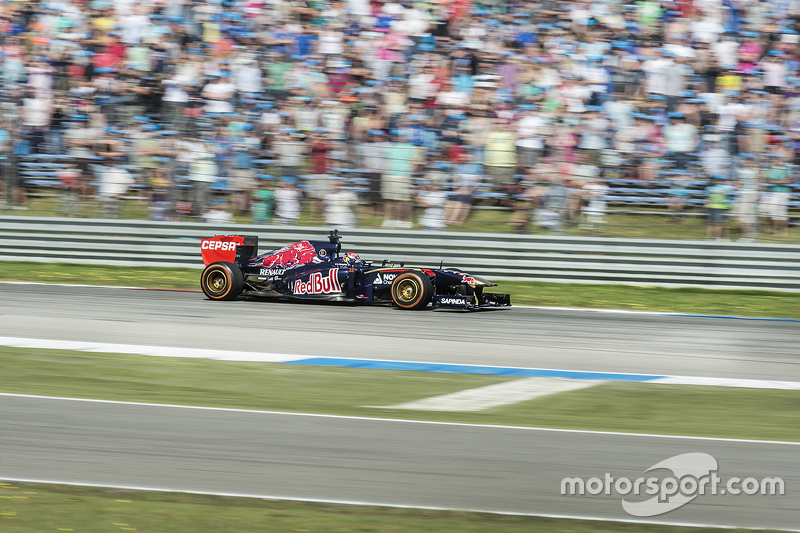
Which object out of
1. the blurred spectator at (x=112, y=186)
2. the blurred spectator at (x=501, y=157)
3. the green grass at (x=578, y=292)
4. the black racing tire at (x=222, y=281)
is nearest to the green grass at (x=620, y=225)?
the blurred spectator at (x=501, y=157)

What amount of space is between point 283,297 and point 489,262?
10.2ft

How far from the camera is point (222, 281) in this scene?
13.1 m

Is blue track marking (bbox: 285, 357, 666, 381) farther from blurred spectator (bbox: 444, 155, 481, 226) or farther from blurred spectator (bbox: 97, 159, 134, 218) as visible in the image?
blurred spectator (bbox: 97, 159, 134, 218)

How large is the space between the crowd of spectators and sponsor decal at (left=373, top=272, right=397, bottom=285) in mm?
2308

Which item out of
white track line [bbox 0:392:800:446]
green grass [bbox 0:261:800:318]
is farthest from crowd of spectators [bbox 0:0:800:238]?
white track line [bbox 0:392:800:446]

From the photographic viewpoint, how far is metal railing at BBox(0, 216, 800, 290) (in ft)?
45.8

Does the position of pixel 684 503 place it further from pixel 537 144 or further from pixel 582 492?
pixel 537 144

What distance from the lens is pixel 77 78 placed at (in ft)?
56.4

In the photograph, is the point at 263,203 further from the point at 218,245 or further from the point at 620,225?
the point at 620,225

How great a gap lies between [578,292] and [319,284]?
3617mm

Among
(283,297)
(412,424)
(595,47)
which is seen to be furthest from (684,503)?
(595,47)

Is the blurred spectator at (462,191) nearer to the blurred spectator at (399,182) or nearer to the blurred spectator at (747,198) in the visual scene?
the blurred spectator at (399,182)

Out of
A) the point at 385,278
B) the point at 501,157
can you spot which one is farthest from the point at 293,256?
the point at 501,157

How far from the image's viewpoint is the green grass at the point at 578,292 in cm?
1303
